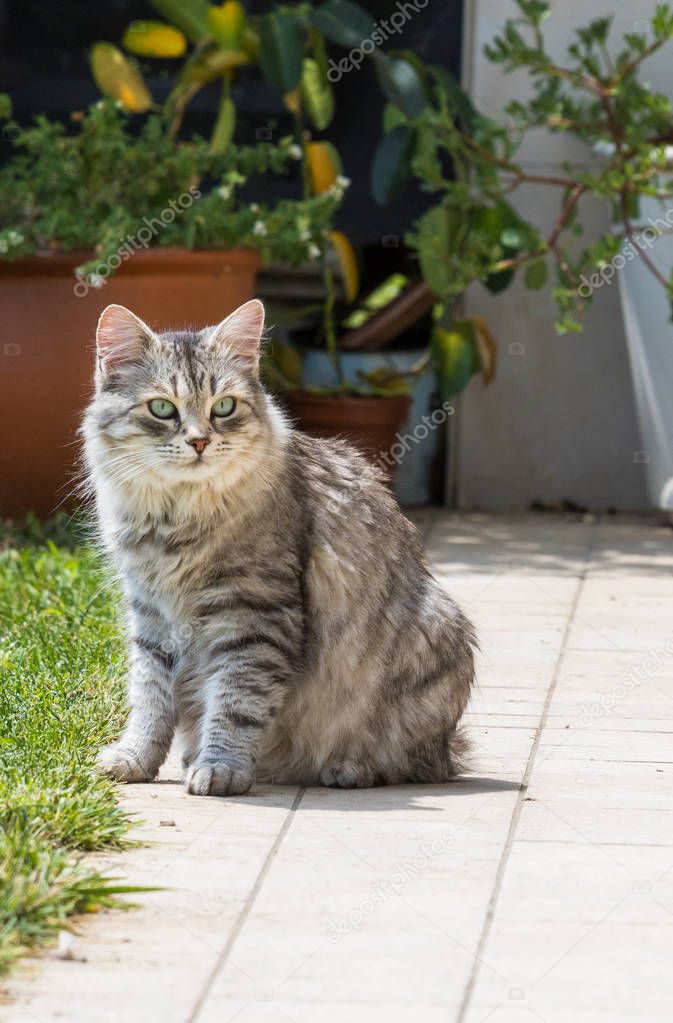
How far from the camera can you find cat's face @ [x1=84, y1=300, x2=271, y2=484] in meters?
3.51

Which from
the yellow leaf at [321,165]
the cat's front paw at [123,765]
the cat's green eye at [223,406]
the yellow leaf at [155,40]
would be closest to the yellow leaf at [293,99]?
the yellow leaf at [321,165]

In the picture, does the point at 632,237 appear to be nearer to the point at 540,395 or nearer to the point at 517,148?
the point at 517,148

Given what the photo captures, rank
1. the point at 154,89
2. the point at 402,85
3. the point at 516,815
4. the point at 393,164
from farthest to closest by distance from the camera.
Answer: the point at 154,89, the point at 393,164, the point at 402,85, the point at 516,815

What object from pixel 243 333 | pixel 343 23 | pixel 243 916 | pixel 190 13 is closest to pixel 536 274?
pixel 343 23

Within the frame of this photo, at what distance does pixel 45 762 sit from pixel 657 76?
484cm

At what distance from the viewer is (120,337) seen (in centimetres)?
362

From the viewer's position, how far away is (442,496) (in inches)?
293

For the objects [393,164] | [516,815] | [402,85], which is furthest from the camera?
[393,164]

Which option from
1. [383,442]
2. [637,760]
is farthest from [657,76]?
[637,760]

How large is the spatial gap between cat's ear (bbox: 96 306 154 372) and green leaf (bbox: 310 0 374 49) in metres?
3.22

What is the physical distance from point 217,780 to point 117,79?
4.22 meters

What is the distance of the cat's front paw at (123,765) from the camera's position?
348cm

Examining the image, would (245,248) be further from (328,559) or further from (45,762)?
(45,762)

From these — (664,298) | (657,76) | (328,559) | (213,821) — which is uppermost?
(657,76)
